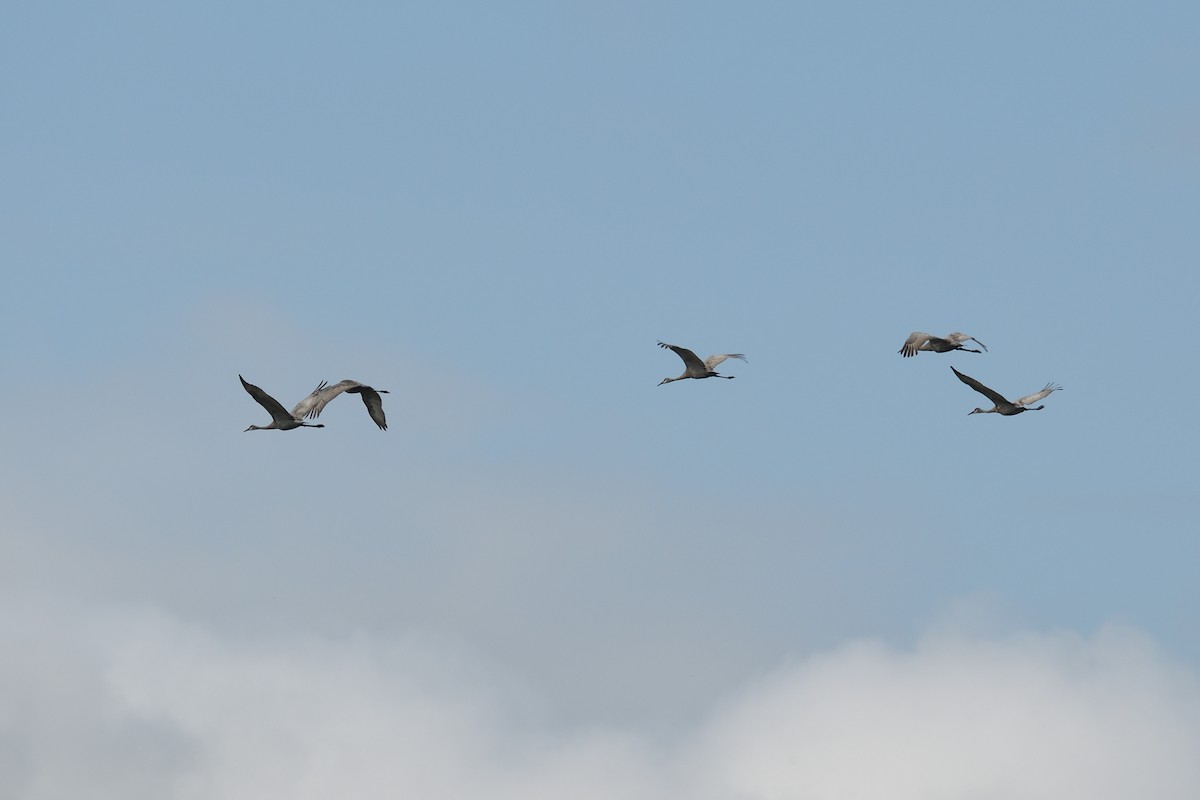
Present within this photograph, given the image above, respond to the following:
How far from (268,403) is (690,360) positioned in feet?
67.7

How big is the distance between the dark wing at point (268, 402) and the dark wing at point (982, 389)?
25.2m

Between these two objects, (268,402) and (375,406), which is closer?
(268,402)

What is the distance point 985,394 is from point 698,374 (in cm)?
1233

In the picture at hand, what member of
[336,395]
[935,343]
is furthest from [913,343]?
[336,395]

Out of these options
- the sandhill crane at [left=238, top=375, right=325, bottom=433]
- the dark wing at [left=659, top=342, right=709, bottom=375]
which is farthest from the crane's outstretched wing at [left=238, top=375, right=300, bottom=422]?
the dark wing at [left=659, top=342, right=709, bottom=375]

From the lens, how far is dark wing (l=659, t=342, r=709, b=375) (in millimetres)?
88312

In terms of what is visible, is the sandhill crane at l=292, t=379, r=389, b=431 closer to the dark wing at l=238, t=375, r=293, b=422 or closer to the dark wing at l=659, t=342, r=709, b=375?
the dark wing at l=238, t=375, r=293, b=422

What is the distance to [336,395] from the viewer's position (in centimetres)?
7944

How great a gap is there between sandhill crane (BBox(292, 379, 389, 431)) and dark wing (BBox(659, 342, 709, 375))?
505 inches

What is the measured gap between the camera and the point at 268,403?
251ft

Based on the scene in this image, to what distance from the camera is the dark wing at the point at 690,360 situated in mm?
88312

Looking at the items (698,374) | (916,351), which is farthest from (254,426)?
(916,351)

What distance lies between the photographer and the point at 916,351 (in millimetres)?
86250

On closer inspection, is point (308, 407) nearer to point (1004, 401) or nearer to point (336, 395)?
point (336, 395)
